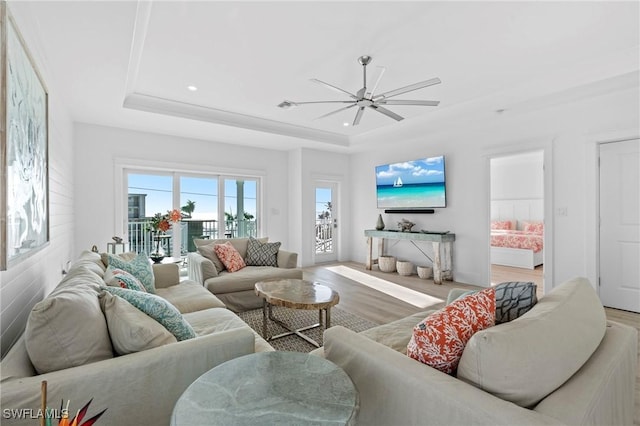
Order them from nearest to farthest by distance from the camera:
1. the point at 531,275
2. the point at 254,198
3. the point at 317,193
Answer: the point at 531,275 < the point at 254,198 < the point at 317,193

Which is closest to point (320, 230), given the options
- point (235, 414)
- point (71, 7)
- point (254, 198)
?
point (254, 198)

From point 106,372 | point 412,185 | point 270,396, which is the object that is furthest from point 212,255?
point 412,185

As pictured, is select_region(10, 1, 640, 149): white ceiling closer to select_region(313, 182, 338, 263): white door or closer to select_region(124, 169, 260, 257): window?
select_region(124, 169, 260, 257): window

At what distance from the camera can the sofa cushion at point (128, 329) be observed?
1273 millimetres

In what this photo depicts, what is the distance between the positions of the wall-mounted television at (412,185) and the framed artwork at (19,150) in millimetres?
5059

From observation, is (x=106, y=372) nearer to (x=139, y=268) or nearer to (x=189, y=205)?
(x=139, y=268)

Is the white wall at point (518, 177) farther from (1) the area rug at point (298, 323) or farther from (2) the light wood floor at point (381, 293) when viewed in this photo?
(1) the area rug at point (298, 323)

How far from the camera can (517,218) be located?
754cm

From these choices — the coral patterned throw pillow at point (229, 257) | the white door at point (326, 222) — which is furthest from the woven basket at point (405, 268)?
the coral patterned throw pillow at point (229, 257)

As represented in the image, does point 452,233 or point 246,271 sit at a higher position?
point 452,233

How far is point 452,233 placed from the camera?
506 centimetres

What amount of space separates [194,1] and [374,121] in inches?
134

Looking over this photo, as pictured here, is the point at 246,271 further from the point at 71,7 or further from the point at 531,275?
the point at 531,275

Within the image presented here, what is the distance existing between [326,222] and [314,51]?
4462 mm
